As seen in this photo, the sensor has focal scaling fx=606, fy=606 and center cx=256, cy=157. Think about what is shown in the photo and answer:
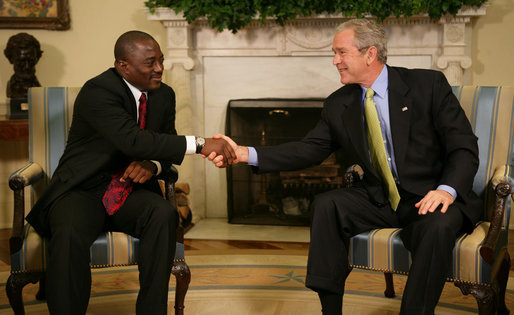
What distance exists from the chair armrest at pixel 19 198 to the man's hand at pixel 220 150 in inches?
29.4

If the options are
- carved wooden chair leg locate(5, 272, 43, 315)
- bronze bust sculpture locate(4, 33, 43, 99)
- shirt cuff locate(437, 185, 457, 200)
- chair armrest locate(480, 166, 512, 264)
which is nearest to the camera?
chair armrest locate(480, 166, 512, 264)

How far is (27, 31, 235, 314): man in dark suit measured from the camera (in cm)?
229

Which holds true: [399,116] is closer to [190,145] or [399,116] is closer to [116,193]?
[190,145]

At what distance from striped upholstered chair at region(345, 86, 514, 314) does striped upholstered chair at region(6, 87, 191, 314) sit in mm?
804

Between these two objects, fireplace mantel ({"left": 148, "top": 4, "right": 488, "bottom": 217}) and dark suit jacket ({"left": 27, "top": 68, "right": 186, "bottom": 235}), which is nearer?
dark suit jacket ({"left": 27, "top": 68, "right": 186, "bottom": 235})

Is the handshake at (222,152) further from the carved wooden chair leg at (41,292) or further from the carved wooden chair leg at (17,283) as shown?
the carved wooden chair leg at (41,292)

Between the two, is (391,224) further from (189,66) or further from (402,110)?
(189,66)

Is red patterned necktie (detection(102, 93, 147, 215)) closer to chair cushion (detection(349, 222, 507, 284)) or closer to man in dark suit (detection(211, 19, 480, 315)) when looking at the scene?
man in dark suit (detection(211, 19, 480, 315))

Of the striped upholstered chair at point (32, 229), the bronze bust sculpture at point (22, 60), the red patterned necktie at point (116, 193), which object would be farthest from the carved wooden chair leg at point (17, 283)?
the bronze bust sculpture at point (22, 60)

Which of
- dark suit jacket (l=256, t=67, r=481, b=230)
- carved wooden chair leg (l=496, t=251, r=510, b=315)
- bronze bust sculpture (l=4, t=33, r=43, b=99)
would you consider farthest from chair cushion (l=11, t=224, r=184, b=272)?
bronze bust sculpture (l=4, t=33, r=43, b=99)

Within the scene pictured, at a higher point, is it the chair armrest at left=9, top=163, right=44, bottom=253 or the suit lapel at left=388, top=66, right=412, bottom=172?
the suit lapel at left=388, top=66, right=412, bottom=172

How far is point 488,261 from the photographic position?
2137mm

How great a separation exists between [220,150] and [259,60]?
6.87 feet

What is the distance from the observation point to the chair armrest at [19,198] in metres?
2.37
